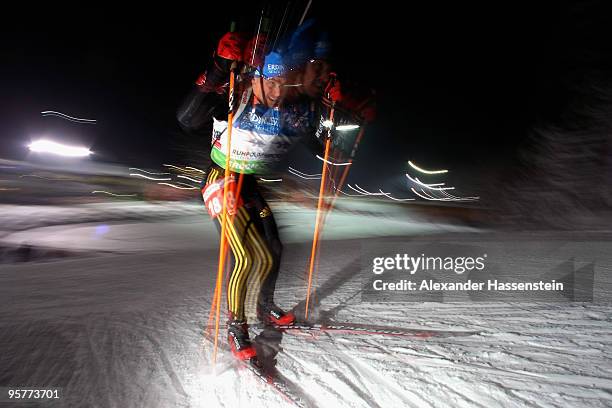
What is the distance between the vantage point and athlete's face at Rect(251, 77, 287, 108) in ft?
8.16

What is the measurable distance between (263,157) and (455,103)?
2465 centimetres

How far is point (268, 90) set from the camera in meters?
2.54

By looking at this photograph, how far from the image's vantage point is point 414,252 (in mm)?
6617

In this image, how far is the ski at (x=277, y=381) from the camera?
2.06 meters

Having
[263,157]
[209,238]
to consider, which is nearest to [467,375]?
[263,157]

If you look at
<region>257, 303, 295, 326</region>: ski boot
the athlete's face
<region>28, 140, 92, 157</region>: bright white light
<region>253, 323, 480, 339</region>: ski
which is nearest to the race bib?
the athlete's face

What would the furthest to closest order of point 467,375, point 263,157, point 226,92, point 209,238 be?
point 209,238
point 263,157
point 226,92
point 467,375

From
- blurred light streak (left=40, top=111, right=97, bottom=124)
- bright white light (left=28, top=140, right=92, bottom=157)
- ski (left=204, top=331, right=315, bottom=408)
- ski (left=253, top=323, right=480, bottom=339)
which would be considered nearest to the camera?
ski (left=204, top=331, right=315, bottom=408)

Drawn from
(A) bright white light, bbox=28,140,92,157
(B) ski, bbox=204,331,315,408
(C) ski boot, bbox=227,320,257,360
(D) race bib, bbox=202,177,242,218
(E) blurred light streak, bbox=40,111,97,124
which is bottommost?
(B) ski, bbox=204,331,315,408

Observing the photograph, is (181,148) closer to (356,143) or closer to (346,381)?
(356,143)

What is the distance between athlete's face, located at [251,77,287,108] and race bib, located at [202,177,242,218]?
550mm

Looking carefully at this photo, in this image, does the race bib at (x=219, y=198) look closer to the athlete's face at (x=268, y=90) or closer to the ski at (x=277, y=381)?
the athlete's face at (x=268, y=90)

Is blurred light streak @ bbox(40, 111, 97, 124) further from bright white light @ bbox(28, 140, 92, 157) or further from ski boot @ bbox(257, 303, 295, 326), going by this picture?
ski boot @ bbox(257, 303, 295, 326)

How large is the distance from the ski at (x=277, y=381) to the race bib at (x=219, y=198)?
0.94 m
